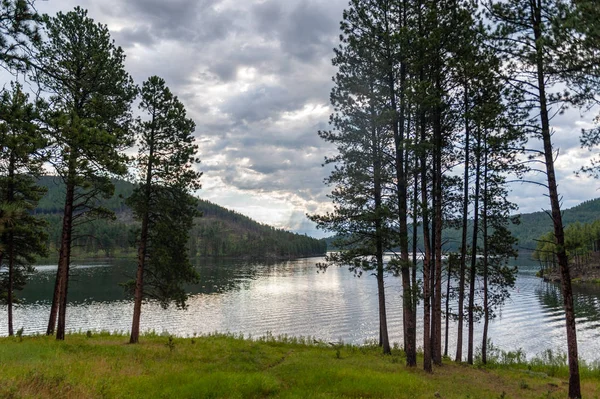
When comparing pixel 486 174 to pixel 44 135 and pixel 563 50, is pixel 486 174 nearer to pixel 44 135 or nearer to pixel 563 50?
pixel 563 50

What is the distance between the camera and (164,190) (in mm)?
22078

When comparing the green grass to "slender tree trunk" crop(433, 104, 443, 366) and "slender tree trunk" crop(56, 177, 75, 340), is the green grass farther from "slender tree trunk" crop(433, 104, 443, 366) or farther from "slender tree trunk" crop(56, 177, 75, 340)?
"slender tree trunk" crop(433, 104, 443, 366)

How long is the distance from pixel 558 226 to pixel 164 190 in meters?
20.6

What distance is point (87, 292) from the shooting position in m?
59.6

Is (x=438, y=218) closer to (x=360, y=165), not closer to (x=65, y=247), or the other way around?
(x=360, y=165)

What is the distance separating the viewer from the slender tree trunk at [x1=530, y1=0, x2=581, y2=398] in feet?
38.2

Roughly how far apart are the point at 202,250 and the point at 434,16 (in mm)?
176643

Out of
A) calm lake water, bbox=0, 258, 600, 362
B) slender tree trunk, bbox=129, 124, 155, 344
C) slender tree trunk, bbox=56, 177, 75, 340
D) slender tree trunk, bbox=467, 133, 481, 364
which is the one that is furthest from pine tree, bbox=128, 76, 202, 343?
slender tree trunk, bbox=467, 133, 481, 364

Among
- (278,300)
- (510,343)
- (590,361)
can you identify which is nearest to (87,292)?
(278,300)

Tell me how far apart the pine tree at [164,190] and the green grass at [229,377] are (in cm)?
476

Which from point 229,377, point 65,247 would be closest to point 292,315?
point 65,247

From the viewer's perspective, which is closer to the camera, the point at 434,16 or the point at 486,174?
the point at 434,16

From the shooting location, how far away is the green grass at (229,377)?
9570mm

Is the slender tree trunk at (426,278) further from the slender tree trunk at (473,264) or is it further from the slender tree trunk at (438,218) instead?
the slender tree trunk at (473,264)
